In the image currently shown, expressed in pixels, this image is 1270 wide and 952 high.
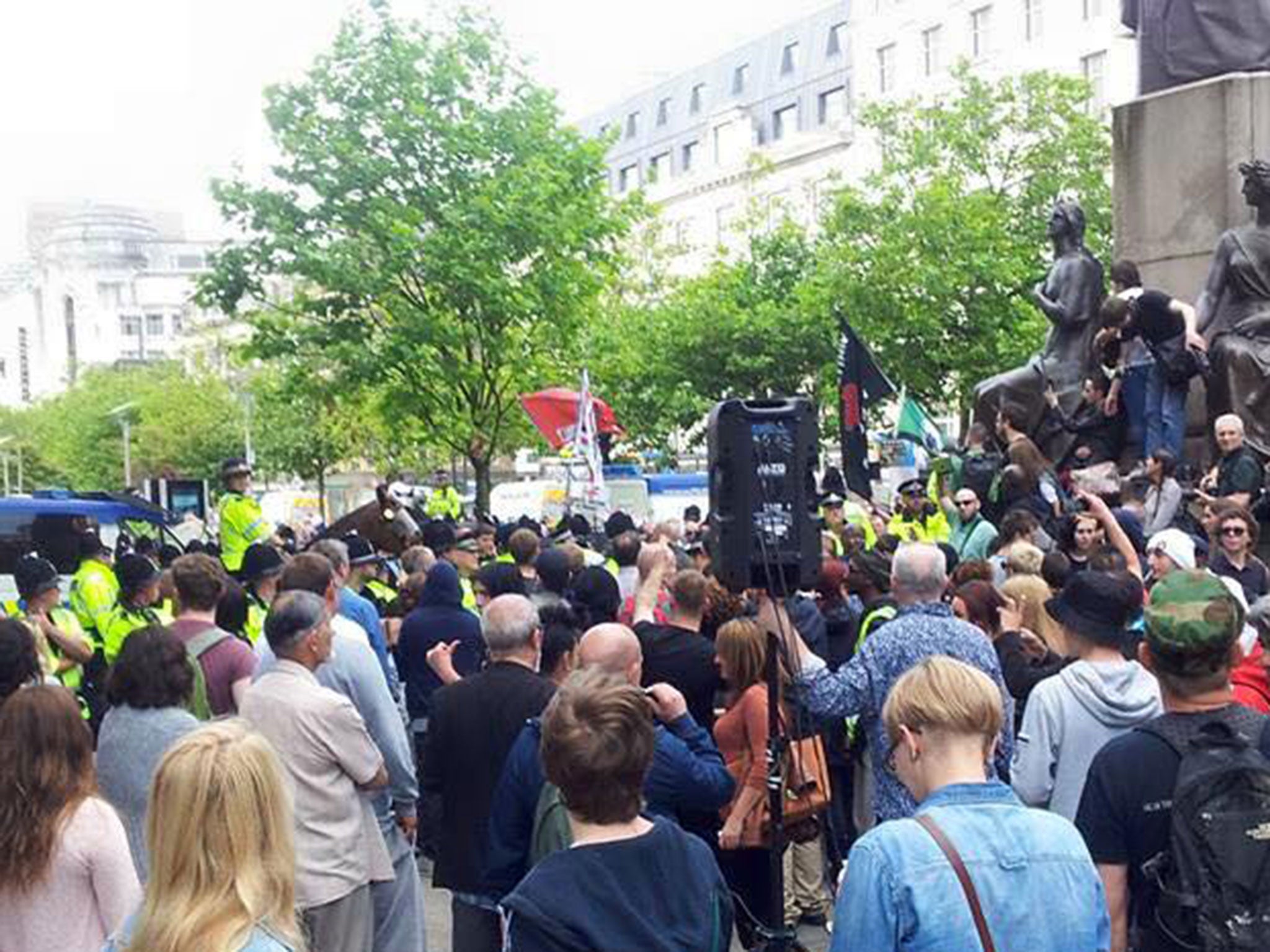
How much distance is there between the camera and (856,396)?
14.0 metres

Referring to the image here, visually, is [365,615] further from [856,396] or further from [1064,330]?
[1064,330]

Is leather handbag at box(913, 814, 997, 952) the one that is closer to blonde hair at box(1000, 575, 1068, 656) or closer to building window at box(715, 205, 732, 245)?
blonde hair at box(1000, 575, 1068, 656)

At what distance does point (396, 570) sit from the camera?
1288 centimetres

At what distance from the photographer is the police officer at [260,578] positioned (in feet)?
27.9

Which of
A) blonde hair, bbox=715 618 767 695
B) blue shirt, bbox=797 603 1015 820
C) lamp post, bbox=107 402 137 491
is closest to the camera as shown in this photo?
blue shirt, bbox=797 603 1015 820

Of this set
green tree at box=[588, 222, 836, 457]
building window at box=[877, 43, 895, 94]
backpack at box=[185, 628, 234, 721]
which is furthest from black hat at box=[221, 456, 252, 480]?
building window at box=[877, 43, 895, 94]

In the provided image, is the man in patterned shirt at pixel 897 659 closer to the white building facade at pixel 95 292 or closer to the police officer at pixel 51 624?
the police officer at pixel 51 624

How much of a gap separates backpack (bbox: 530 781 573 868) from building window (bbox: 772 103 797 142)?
79.4 meters

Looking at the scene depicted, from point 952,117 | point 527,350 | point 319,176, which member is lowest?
point 527,350

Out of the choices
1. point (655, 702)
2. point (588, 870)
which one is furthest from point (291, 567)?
point (588, 870)

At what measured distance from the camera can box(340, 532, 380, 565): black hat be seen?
10.3m

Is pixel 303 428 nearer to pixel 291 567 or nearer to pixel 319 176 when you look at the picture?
pixel 319 176

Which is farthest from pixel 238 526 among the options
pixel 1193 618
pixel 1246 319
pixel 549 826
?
pixel 1193 618

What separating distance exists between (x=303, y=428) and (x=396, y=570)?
49478mm
